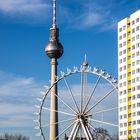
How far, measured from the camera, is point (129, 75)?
13200cm

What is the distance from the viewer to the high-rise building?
4988 inches

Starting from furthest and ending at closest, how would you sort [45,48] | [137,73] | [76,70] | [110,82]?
[45,48] < [137,73] < [76,70] < [110,82]

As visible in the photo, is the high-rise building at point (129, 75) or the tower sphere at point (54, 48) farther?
the tower sphere at point (54, 48)

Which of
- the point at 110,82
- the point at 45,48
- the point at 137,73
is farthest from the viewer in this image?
the point at 45,48

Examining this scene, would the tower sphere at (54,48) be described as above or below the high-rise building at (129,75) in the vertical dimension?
above

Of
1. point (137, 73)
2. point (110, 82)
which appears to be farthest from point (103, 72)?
point (137, 73)

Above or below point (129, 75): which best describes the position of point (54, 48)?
above

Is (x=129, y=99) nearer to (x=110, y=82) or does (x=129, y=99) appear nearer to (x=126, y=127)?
(x=126, y=127)

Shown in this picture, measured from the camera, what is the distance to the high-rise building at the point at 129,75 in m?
127

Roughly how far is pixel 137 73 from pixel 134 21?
45.6 feet

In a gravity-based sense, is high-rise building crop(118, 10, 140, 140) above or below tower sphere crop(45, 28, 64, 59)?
below

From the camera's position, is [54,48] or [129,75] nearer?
[129,75]

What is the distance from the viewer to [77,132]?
10419 cm

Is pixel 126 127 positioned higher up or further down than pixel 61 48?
further down
